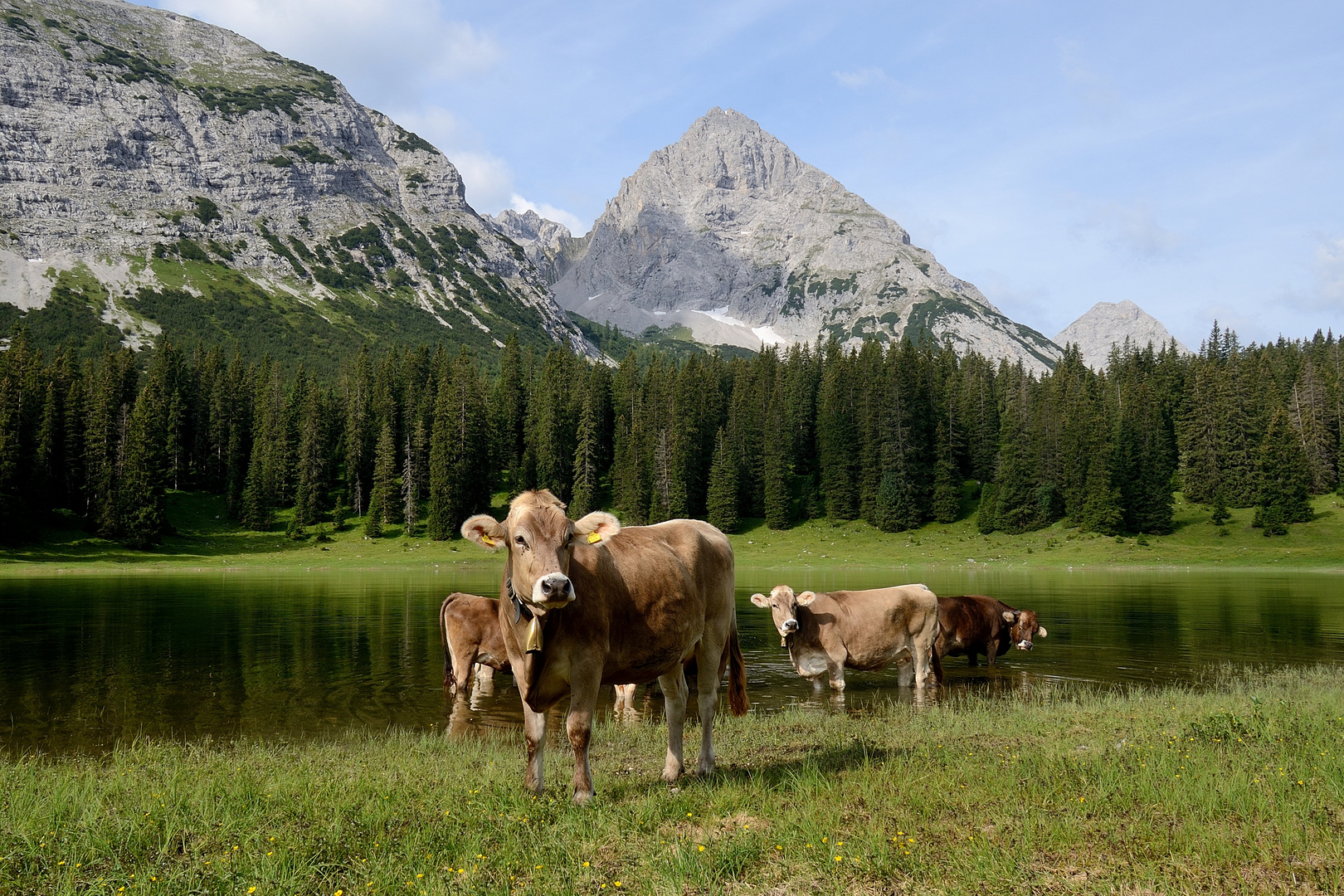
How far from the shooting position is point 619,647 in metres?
8.45

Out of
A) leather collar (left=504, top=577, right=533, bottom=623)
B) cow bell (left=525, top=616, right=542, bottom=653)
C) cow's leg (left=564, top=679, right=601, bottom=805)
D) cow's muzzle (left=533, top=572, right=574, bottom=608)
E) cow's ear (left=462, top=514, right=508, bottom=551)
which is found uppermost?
cow's ear (left=462, top=514, right=508, bottom=551)

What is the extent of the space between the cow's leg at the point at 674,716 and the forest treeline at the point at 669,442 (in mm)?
75974

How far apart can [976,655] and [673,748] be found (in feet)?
54.5

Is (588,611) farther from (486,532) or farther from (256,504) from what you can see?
(256,504)

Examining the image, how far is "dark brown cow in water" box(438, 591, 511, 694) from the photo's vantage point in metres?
17.5

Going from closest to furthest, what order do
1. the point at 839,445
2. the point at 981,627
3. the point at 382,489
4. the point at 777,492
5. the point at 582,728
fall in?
the point at 582,728 < the point at 981,627 < the point at 382,489 < the point at 777,492 < the point at 839,445

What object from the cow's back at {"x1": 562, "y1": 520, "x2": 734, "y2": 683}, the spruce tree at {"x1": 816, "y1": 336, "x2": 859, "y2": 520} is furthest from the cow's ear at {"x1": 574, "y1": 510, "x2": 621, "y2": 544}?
the spruce tree at {"x1": 816, "y1": 336, "x2": 859, "y2": 520}

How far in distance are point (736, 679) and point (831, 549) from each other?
231 ft

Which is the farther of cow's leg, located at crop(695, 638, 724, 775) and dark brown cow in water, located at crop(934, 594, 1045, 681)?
dark brown cow in water, located at crop(934, 594, 1045, 681)

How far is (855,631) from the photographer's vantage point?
60.5 ft

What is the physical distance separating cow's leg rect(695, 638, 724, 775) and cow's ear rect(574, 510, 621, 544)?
270 centimetres

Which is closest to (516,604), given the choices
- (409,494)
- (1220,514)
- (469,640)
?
(469,640)

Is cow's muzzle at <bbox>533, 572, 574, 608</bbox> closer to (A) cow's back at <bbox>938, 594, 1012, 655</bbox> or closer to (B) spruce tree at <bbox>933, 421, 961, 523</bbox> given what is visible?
(A) cow's back at <bbox>938, 594, 1012, 655</bbox>

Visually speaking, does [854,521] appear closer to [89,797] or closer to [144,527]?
[144,527]
